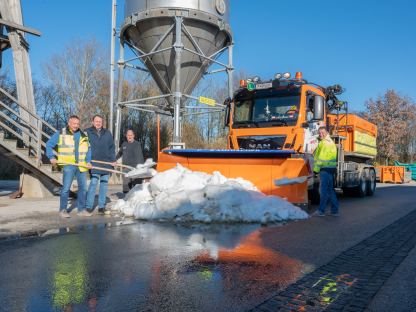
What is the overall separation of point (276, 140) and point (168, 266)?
5475 mm

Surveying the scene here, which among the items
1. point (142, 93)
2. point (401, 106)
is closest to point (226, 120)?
point (142, 93)

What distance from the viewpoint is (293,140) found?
8.68 meters

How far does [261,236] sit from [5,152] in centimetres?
684

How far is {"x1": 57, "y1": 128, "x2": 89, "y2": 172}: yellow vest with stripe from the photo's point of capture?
23.3 feet

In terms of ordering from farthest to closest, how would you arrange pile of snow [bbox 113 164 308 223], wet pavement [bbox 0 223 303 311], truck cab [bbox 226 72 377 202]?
truck cab [bbox 226 72 377 202]
pile of snow [bbox 113 164 308 223]
wet pavement [bbox 0 223 303 311]

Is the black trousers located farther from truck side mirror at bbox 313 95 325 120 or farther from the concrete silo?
truck side mirror at bbox 313 95 325 120

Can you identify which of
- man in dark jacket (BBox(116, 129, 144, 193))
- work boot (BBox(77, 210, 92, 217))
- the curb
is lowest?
the curb

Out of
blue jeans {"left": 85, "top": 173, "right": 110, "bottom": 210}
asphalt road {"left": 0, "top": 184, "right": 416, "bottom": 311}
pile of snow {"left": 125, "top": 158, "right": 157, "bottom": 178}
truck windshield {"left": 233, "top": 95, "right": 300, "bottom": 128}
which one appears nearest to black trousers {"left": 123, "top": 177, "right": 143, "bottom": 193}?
pile of snow {"left": 125, "top": 158, "right": 157, "bottom": 178}

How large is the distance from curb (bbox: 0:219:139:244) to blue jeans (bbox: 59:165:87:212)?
1101mm

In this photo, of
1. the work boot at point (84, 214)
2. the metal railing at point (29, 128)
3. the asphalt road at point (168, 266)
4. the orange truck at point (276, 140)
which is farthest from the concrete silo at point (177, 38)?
the asphalt road at point (168, 266)

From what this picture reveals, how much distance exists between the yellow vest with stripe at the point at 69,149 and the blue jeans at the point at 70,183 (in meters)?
0.11

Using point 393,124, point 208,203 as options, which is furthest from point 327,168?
point 393,124

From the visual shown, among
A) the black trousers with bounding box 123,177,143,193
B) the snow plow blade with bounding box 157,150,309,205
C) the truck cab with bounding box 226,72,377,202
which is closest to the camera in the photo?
the snow plow blade with bounding box 157,150,309,205

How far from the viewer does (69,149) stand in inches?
281
